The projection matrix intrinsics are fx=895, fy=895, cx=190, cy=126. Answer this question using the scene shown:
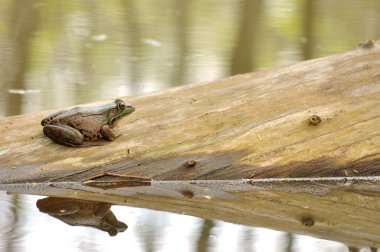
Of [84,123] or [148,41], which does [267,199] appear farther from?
[148,41]

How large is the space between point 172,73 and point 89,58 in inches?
50.2

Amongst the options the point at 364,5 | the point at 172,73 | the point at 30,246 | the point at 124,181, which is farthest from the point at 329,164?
the point at 364,5

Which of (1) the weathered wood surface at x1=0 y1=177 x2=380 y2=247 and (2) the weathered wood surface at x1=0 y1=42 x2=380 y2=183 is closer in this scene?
(1) the weathered wood surface at x1=0 y1=177 x2=380 y2=247

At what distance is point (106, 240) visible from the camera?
502 centimetres

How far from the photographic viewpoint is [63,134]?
6.06 metres

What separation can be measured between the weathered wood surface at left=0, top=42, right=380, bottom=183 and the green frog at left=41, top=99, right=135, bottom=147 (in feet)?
0.27

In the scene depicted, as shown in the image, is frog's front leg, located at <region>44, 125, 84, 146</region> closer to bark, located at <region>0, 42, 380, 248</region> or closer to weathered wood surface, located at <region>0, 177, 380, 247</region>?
bark, located at <region>0, 42, 380, 248</region>

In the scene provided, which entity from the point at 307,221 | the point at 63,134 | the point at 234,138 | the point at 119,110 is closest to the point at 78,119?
the point at 63,134

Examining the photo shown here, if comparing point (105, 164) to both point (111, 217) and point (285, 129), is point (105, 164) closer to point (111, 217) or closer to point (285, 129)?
point (111, 217)

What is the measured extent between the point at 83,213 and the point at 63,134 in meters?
0.71

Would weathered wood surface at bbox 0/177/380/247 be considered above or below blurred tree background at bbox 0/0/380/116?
above

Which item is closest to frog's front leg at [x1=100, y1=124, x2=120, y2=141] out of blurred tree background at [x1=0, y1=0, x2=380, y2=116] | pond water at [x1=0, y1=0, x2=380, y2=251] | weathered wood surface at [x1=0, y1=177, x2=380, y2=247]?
weathered wood surface at [x1=0, y1=177, x2=380, y2=247]

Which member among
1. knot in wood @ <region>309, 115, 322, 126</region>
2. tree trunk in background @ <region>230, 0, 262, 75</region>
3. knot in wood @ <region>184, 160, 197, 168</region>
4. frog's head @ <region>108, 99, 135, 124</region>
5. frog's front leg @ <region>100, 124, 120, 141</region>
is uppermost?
knot in wood @ <region>309, 115, 322, 126</region>

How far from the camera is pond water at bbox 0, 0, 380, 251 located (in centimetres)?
511
